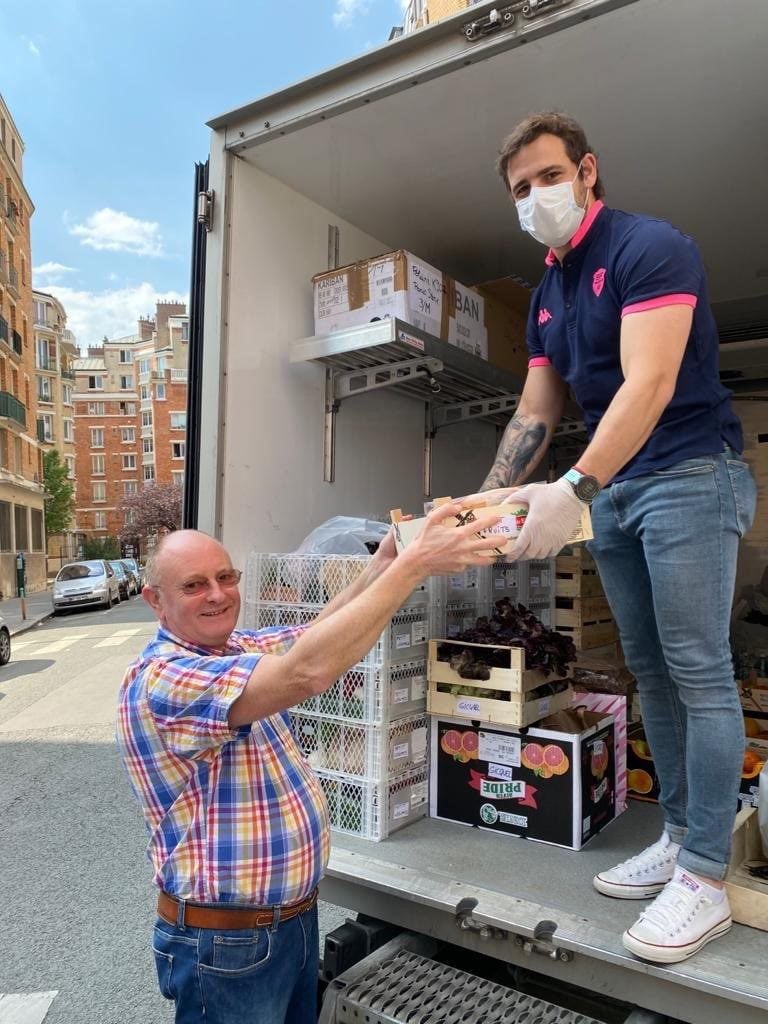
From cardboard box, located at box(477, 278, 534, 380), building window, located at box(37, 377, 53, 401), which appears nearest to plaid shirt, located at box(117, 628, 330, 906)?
cardboard box, located at box(477, 278, 534, 380)

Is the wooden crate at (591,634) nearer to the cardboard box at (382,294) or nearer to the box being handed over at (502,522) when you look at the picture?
the cardboard box at (382,294)

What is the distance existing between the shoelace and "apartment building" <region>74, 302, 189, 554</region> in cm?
6486

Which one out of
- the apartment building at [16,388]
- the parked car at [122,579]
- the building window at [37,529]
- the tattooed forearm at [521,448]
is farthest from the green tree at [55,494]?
the tattooed forearm at [521,448]

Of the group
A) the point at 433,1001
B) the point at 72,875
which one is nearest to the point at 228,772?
the point at 433,1001

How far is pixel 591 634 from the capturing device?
4129 millimetres

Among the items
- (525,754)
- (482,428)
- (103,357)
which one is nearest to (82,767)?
(482,428)

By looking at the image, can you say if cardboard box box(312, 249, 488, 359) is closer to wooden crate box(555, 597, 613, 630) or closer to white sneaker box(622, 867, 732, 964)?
wooden crate box(555, 597, 613, 630)

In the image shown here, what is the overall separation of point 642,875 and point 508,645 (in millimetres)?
925

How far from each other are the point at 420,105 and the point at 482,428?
7.77ft

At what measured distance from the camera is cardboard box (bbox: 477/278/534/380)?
3925mm

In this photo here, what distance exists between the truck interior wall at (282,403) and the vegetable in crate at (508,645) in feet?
2.84

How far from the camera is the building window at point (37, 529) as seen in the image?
35816 mm

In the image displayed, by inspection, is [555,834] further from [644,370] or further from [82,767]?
[82,767]

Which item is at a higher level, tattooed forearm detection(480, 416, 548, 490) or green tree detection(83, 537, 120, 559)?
tattooed forearm detection(480, 416, 548, 490)
